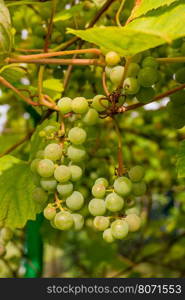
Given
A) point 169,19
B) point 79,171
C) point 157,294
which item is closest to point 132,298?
point 157,294

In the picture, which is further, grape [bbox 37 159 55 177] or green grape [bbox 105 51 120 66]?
grape [bbox 37 159 55 177]

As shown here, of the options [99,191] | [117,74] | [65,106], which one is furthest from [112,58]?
[99,191]

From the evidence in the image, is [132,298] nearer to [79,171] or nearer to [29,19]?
[79,171]

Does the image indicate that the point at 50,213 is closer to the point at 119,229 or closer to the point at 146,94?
the point at 119,229

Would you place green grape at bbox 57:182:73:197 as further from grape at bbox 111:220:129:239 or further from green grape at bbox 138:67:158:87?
green grape at bbox 138:67:158:87

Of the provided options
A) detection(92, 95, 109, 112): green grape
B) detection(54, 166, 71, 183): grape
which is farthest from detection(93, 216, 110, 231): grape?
detection(92, 95, 109, 112): green grape

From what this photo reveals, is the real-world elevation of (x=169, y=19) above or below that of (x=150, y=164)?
below

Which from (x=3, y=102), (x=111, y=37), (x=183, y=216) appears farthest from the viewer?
(x=183, y=216)
